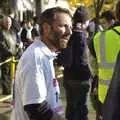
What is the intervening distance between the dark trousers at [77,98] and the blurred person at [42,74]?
3550mm

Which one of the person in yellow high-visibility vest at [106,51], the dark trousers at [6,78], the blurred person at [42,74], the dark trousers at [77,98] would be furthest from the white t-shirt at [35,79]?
the dark trousers at [6,78]

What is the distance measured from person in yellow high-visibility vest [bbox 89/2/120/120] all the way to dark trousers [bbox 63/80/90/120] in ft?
5.62

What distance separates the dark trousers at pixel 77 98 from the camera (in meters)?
7.29

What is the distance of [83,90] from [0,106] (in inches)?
130

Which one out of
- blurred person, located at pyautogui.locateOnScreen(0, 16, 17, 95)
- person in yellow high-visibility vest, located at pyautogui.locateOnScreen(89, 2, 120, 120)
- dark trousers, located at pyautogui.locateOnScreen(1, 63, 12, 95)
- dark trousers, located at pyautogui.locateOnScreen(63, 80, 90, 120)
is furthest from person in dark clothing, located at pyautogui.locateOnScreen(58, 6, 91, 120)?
dark trousers, located at pyautogui.locateOnScreen(1, 63, 12, 95)

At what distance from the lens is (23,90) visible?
358 cm

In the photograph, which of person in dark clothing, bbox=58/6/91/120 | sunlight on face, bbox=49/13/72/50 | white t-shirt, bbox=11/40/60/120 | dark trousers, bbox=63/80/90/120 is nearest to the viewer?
white t-shirt, bbox=11/40/60/120

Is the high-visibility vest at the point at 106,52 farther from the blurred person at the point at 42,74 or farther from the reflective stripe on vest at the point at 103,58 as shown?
the blurred person at the point at 42,74

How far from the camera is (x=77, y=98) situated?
24.3ft

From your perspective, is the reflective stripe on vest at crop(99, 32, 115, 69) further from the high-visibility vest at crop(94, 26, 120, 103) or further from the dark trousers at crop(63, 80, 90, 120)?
the dark trousers at crop(63, 80, 90, 120)

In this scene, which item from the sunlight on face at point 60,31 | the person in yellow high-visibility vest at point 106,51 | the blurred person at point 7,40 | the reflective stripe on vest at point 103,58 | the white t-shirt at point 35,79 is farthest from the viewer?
the blurred person at point 7,40

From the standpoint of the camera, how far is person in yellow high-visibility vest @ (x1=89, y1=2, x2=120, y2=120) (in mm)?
5148

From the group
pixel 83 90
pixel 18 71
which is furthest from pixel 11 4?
pixel 18 71

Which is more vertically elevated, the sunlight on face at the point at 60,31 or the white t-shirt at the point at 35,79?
the sunlight on face at the point at 60,31
